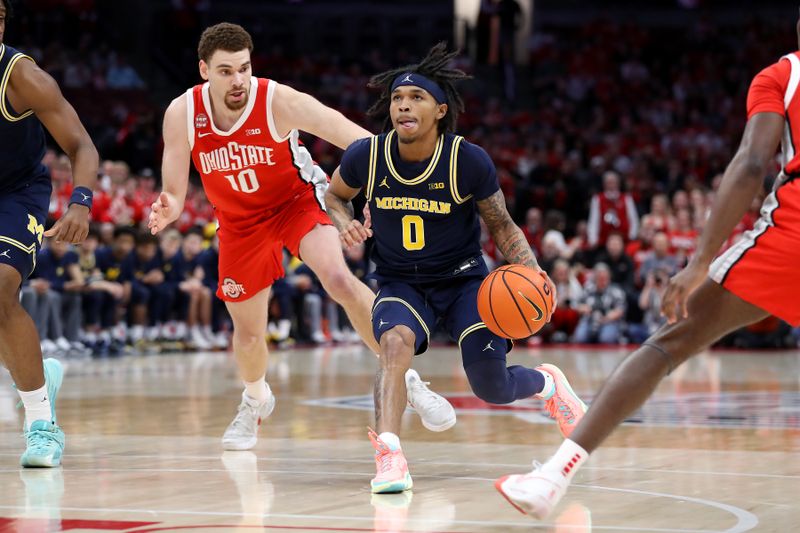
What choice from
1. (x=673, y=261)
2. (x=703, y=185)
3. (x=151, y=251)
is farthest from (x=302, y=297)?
(x=703, y=185)

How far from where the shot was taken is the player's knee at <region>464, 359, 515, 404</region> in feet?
19.2

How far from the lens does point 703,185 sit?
74.6 feet

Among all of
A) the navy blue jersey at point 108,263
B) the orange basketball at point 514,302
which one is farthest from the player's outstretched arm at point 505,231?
the navy blue jersey at point 108,263

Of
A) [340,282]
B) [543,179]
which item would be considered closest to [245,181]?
[340,282]

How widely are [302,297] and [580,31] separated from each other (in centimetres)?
1317

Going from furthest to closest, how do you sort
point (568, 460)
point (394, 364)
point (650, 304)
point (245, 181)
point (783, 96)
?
point (650, 304), point (245, 181), point (394, 364), point (568, 460), point (783, 96)

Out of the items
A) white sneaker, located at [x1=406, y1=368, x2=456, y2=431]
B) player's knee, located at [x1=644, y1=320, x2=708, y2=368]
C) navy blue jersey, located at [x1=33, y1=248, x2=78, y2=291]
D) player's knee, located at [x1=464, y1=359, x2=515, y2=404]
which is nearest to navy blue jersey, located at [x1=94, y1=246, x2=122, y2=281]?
navy blue jersey, located at [x1=33, y1=248, x2=78, y2=291]

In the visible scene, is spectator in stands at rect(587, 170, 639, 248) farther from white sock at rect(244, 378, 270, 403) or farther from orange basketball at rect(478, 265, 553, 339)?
orange basketball at rect(478, 265, 553, 339)

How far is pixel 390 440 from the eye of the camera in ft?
17.5

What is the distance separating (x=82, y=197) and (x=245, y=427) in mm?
1687

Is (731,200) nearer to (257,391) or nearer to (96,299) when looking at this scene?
(257,391)

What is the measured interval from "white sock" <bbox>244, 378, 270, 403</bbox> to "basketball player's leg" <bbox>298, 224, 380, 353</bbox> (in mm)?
763

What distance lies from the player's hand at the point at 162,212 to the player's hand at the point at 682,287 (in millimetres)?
2998

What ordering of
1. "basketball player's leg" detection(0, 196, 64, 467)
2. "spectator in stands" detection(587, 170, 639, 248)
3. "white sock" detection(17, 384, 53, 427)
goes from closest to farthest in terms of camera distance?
"basketball player's leg" detection(0, 196, 64, 467) < "white sock" detection(17, 384, 53, 427) < "spectator in stands" detection(587, 170, 639, 248)
